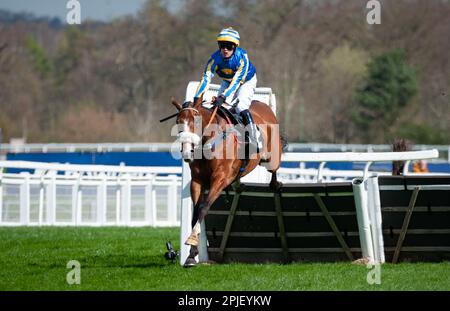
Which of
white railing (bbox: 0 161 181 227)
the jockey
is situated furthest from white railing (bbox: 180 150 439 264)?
white railing (bbox: 0 161 181 227)

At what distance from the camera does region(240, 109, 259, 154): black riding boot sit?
11.8 metres

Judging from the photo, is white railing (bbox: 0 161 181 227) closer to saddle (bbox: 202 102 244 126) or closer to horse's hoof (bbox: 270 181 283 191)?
saddle (bbox: 202 102 244 126)

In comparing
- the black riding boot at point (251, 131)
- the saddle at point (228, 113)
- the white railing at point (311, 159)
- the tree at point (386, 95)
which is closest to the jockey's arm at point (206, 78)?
the saddle at point (228, 113)

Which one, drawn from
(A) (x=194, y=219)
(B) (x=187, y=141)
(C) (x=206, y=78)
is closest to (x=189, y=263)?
(A) (x=194, y=219)

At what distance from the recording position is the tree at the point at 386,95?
4353 cm

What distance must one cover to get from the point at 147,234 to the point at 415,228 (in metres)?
6.77

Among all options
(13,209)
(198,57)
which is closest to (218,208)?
(13,209)

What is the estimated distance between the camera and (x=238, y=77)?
11.8 meters

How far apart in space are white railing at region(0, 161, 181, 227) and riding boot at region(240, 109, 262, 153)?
8.30 meters

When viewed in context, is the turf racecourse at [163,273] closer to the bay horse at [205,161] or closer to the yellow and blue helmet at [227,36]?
the bay horse at [205,161]

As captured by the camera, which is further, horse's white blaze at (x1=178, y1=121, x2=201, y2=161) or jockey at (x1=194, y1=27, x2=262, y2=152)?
jockey at (x1=194, y1=27, x2=262, y2=152)

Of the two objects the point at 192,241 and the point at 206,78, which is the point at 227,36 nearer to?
the point at 206,78

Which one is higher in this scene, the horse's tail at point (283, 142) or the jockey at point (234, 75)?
the jockey at point (234, 75)

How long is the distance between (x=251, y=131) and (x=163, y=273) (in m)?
2.38
